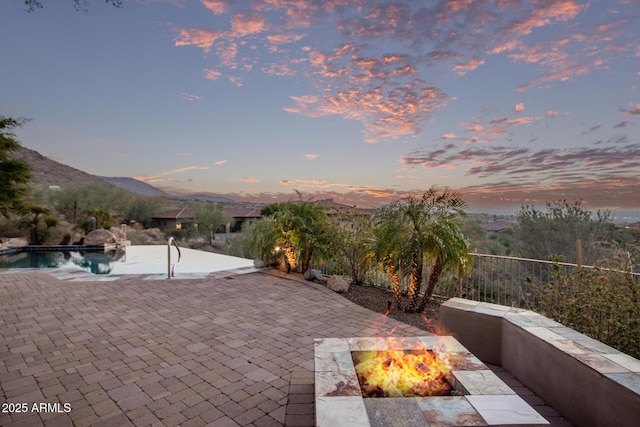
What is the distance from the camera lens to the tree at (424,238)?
476 cm

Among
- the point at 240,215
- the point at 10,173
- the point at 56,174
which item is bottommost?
the point at 240,215

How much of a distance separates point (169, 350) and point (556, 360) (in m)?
3.69

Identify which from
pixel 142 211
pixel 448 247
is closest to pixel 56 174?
pixel 142 211

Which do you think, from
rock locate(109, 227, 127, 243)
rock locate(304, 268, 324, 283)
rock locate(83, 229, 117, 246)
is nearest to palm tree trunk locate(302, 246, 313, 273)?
rock locate(304, 268, 324, 283)

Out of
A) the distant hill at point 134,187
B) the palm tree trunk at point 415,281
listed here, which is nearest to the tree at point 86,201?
the distant hill at point 134,187

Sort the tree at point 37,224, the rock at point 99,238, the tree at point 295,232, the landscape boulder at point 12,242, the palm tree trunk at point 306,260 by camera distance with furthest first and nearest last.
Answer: the tree at point 37,224
the rock at point 99,238
the landscape boulder at point 12,242
the palm tree trunk at point 306,260
the tree at point 295,232

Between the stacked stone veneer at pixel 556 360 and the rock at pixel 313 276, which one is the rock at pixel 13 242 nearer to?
the rock at pixel 313 276

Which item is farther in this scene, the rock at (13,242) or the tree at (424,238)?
the rock at (13,242)

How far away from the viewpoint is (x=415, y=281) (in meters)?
5.12

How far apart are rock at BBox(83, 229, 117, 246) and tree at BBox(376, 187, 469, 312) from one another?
1367 cm

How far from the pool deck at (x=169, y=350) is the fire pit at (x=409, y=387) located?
501 millimetres

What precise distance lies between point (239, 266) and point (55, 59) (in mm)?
7412

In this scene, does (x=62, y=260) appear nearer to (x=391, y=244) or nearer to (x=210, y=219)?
(x=391, y=244)

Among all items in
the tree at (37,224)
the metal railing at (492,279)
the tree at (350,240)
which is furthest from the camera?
the tree at (37,224)
